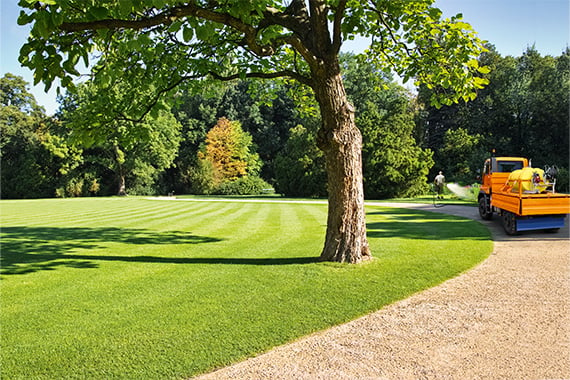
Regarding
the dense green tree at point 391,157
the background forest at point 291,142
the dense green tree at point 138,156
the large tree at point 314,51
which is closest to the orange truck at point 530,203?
the large tree at point 314,51

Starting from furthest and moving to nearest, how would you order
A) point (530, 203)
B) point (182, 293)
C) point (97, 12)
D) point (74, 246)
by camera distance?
point (530, 203), point (74, 246), point (182, 293), point (97, 12)

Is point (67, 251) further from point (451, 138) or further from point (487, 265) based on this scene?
point (451, 138)

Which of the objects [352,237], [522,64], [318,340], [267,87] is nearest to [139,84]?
[267,87]

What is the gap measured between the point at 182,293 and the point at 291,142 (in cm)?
3360

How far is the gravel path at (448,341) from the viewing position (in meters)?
3.50

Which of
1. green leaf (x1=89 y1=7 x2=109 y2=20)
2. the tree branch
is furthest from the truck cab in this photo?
green leaf (x1=89 y1=7 x2=109 y2=20)

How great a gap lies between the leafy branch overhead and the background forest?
20.3 metres

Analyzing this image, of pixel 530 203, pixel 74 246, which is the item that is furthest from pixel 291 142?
pixel 74 246

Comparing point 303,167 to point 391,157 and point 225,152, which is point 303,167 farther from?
point 225,152

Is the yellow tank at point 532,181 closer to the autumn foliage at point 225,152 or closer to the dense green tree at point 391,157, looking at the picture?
the dense green tree at point 391,157

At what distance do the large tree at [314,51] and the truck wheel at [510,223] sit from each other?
4638 mm

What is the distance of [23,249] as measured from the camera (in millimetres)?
9750

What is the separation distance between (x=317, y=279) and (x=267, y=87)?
6.84 metres

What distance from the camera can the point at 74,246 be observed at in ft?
33.2
